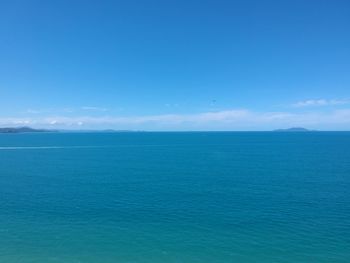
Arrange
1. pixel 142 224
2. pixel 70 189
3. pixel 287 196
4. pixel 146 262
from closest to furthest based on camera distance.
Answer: pixel 146 262
pixel 142 224
pixel 287 196
pixel 70 189

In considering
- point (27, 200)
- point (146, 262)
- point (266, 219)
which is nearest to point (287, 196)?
point (266, 219)

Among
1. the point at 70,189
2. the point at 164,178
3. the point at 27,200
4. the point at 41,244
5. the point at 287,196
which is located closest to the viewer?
the point at 41,244

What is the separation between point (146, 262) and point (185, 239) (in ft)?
20.2

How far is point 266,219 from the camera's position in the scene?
125 ft

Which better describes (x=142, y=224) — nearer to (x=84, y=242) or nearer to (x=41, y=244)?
(x=84, y=242)

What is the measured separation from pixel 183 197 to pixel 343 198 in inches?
1093

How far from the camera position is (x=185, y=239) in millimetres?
32062

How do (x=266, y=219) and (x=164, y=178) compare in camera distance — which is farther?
(x=164, y=178)

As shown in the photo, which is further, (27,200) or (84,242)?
(27,200)

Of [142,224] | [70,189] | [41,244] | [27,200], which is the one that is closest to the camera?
[41,244]

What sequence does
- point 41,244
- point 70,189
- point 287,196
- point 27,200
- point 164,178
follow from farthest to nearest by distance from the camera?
1. point 164,178
2. point 70,189
3. point 287,196
4. point 27,200
5. point 41,244

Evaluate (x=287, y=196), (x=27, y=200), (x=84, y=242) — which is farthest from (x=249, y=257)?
(x=27, y=200)

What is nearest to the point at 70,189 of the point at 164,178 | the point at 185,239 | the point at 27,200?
the point at 27,200

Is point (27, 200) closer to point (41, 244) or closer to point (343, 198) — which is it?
point (41, 244)
